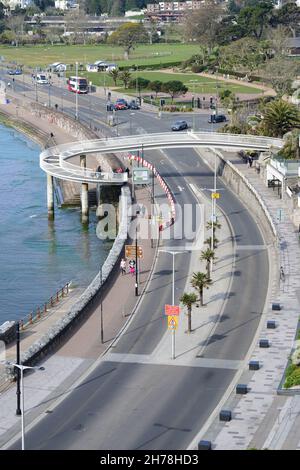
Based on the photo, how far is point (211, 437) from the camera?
4216cm

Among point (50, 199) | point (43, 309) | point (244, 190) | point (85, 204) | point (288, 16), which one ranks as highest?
point (288, 16)

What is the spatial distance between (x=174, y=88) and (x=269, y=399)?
108 meters

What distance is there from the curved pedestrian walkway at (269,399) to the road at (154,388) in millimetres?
726

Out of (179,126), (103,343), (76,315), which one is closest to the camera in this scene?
(103,343)

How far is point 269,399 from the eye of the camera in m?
45.8

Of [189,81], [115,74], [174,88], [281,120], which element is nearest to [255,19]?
[189,81]

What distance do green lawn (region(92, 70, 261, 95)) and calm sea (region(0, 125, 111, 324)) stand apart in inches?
1941

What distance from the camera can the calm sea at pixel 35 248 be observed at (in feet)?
232

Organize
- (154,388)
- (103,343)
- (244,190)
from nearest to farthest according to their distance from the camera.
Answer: (154,388) → (103,343) → (244,190)

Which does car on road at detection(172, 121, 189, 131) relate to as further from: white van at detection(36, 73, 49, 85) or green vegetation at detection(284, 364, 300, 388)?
green vegetation at detection(284, 364, 300, 388)

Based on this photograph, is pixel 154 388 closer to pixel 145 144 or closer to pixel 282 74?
pixel 145 144

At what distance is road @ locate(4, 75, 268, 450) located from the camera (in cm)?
4291
